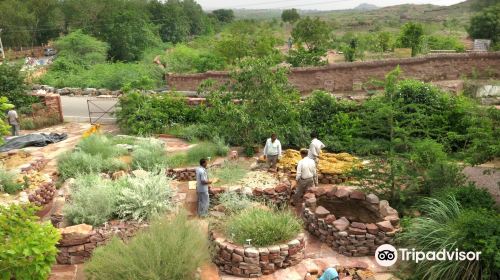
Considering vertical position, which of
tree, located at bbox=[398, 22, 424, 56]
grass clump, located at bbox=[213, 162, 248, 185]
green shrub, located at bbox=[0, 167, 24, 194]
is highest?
tree, located at bbox=[398, 22, 424, 56]

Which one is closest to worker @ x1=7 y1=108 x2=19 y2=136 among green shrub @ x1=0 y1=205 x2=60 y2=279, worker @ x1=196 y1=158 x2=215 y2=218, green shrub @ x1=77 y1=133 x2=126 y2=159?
green shrub @ x1=77 y1=133 x2=126 y2=159

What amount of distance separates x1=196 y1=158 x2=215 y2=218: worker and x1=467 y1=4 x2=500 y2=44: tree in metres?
28.5

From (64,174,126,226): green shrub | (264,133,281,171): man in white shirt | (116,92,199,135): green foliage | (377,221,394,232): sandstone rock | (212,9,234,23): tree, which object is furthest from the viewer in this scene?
(212,9,234,23): tree

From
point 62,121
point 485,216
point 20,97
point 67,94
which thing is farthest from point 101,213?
point 67,94

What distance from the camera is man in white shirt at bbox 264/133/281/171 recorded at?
35.1 ft

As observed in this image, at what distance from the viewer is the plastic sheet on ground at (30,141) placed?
13.2 meters

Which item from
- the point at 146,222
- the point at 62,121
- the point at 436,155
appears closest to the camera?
the point at 146,222

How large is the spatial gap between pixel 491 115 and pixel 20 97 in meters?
16.4

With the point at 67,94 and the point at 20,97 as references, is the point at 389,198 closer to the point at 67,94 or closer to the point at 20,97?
the point at 20,97

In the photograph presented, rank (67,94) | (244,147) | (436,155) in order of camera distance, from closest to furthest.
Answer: (436,155), (244,147), (67,94)

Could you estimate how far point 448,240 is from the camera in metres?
6.64

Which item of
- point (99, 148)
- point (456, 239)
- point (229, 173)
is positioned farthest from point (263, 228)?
point (99, 148)

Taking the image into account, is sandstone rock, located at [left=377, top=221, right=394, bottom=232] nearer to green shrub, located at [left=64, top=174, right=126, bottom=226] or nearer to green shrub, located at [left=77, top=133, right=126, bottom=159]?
green shrub, located at [left=64, top=174, right=126, bottom=226]

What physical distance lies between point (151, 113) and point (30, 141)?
146 inches
